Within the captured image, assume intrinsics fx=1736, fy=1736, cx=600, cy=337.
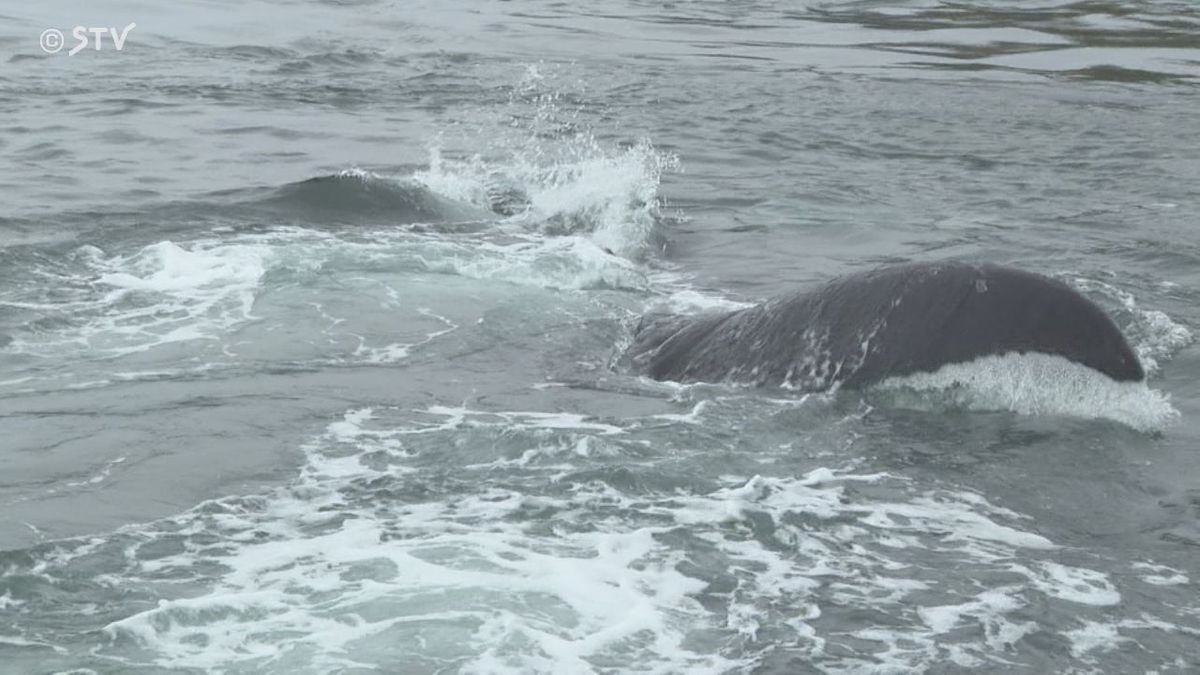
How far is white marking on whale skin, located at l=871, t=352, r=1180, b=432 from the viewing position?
8453 millimetres

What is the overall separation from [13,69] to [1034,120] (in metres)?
11.9

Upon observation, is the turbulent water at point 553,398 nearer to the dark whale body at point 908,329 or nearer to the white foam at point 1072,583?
the white foam at point 1072,583

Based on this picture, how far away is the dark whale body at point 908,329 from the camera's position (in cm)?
833

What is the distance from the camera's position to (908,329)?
337 inches

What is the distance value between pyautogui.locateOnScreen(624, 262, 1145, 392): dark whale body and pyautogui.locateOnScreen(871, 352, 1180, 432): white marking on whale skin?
51 mm

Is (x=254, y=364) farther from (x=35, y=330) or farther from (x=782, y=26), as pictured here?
(x=782, y=26)

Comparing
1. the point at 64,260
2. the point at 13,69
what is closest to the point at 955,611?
the point at 64,260

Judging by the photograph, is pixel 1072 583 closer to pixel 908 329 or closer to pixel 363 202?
pixel 908 329

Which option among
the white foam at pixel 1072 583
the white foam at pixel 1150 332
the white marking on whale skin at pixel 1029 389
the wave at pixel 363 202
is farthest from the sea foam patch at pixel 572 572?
the wave at pixel 363 202

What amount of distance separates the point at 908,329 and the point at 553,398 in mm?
1898

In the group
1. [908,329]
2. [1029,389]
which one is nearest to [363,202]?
[908,329]

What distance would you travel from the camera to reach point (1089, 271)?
12.2 m

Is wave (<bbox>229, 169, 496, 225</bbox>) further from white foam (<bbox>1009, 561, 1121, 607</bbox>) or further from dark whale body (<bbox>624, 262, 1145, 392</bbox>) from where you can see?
white foam (<bbox>1009, 561, 1121, 607</bbox>)

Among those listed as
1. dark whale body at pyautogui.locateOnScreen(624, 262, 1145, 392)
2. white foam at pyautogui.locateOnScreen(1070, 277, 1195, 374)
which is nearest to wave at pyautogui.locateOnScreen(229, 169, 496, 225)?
dark whale body at pyautogui.locateOnScreen(624, 262, 1145, 392)
